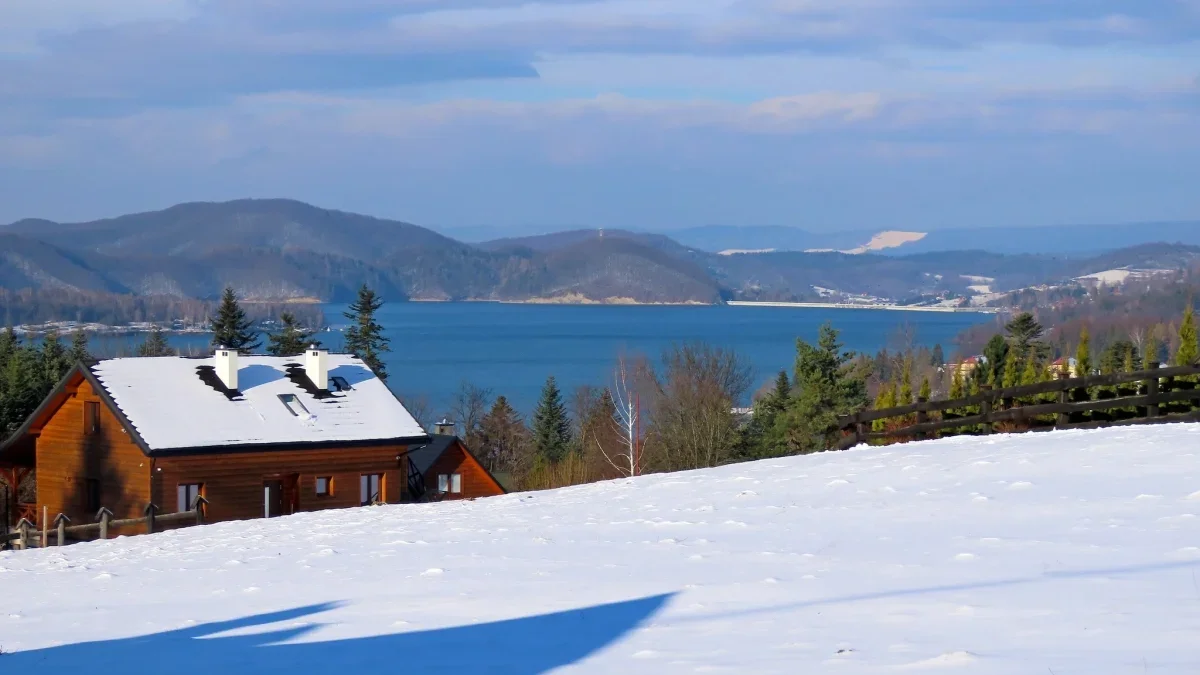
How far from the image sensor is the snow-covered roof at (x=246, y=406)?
33.2 meters

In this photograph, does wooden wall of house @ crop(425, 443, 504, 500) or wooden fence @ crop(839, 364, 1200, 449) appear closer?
wooden fence @ crop(839, 364, 1200, 449)

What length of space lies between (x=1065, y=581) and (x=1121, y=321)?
11922 cm

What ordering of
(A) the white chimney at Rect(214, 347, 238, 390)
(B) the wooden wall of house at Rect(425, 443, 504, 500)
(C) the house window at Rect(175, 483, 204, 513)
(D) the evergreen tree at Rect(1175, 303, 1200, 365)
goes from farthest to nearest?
(B) the wooden wall of house at Rect(425, 443, 504, 500)
(A) the white chimney at Rect(214, 347, 238, 390)
(C) the house window at Rect(175, 483, 204, 513)
(D) the evergreen tree at Rect(1175, 303, 1200, 365)

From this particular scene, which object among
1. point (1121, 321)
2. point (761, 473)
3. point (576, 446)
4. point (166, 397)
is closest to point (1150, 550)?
point (761, 473)

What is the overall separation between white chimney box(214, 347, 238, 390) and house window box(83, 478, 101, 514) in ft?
13.9

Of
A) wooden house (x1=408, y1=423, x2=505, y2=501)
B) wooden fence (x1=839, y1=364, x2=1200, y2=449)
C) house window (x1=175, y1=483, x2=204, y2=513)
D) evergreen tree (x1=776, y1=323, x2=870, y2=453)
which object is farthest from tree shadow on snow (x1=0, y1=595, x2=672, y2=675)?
evergreen tree (x1=776, y1=323, x2=870, y2=453)

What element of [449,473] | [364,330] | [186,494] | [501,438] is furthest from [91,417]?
[501,438]

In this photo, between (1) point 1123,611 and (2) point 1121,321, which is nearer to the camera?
(1) point 1123,611

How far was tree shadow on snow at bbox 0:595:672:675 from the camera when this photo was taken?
28.4 feet

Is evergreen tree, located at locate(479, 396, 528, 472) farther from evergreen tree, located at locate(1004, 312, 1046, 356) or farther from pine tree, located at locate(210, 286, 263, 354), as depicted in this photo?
evergreen tree, located at locate(1004, 312, 1046, 356)

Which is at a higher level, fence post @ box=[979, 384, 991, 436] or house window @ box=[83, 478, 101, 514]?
fence post @ box=[979, 384, 991, 436]

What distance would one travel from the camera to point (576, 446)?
70812mm

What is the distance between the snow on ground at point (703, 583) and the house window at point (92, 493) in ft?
58.8

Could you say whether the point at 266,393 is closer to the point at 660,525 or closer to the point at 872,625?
the point at 660,525
